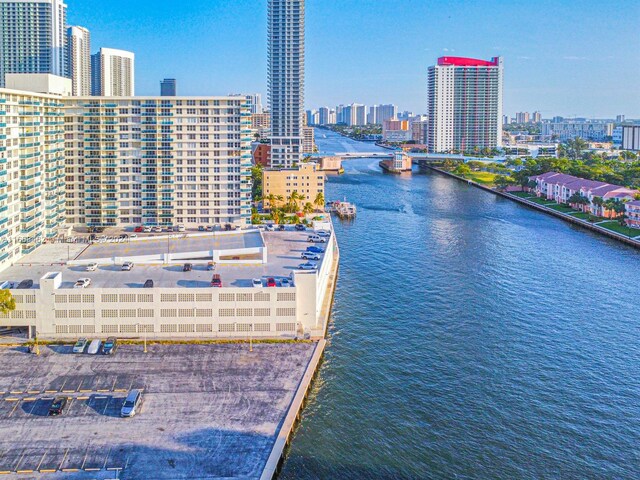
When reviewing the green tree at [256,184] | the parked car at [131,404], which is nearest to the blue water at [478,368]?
the parked car at [131,404]

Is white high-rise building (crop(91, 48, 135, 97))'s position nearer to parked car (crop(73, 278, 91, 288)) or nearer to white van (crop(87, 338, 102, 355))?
parked car (crop(73, 278, 91, 288))

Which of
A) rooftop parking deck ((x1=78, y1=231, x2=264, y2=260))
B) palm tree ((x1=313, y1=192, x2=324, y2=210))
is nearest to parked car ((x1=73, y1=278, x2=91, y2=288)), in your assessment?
rooftop parking deck ((x1=78, y1=231, x2=264, y2=260))

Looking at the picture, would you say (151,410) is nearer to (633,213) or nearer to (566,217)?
(633,213)

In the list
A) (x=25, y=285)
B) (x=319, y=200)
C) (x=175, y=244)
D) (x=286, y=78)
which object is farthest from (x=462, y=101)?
(x=25, y=285)

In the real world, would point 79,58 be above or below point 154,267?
above

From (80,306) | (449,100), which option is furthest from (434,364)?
(449,100)

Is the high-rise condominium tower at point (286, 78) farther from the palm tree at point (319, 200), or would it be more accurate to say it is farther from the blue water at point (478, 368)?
the blue water at point (478, 368)

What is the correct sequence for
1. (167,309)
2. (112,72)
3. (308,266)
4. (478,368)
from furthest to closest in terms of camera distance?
(112,72)
(308,266)
(167,309)
(478,368)
